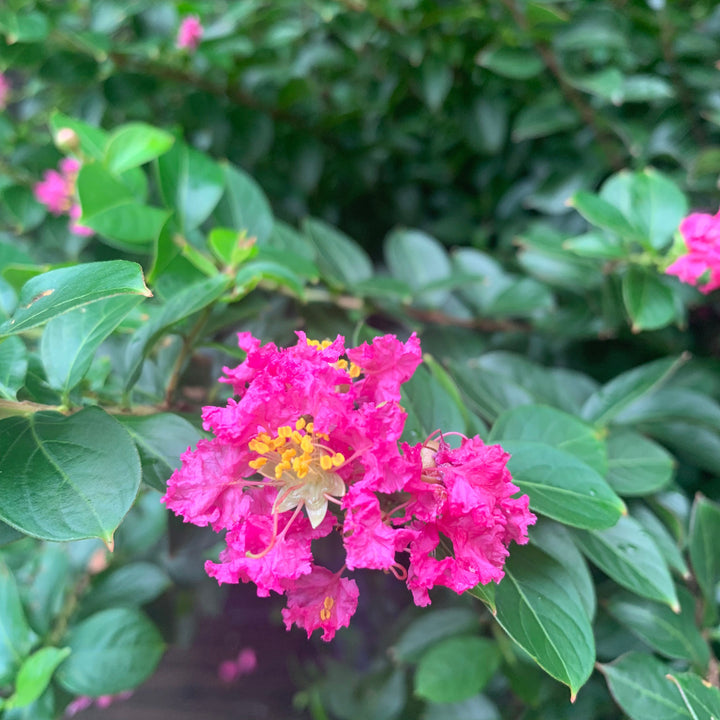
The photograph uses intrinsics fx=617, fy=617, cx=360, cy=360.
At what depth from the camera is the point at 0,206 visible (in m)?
1.74

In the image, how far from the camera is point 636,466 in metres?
0.83

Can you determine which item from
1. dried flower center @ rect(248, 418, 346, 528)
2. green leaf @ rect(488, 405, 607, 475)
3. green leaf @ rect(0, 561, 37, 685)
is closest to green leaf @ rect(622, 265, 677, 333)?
green leaf @ rect(488, 405, 607, 475)

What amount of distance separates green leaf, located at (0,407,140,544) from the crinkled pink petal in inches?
6.5

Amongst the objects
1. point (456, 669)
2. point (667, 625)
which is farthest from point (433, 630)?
point (667, 625)

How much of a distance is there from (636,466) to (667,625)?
0.20 metres

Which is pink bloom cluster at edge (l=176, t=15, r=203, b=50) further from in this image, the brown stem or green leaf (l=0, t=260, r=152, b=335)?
green leaf (l=0, t=260, r=152, b=335)

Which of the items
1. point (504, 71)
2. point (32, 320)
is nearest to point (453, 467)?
point (32, 320)

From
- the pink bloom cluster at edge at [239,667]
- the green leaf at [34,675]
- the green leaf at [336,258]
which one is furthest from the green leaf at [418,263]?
the pink bloom cluster at edge at [239,667]

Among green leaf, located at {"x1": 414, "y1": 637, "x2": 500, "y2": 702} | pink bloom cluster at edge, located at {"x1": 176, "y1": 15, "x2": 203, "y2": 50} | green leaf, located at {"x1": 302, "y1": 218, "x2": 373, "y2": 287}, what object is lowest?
green leaf, located at {"x1": 414, "y1": 637, "x2": 500, "y2": 702}

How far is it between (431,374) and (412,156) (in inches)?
42.0

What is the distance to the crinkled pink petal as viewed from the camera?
0.53 metres

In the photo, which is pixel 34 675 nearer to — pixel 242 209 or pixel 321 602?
pixel 321 602

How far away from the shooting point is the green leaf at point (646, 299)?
2.98ft

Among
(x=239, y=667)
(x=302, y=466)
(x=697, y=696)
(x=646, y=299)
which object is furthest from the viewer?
(x=239, y=667)
